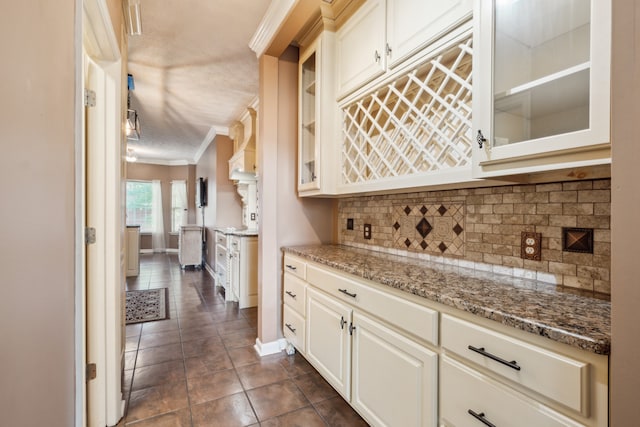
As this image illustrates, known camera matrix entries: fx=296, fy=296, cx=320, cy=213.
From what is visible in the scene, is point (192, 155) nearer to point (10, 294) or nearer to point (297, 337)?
point (297, 337)

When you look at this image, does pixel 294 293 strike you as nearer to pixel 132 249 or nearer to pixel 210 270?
pixel 210 270

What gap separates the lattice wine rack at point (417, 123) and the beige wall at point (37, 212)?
4.53 feet

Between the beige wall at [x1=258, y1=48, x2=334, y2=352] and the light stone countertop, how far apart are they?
89cm

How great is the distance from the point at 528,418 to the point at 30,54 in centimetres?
150

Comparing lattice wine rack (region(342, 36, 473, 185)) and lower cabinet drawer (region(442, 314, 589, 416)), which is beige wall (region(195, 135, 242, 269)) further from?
lower cabinet drawer (region(442, 314, 589, 416))

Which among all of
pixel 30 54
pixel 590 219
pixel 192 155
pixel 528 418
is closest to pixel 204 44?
pixel 30 54

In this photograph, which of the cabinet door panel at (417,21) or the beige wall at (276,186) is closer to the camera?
the cabinet door panel at (417,21)

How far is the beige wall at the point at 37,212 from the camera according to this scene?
0.52 meters

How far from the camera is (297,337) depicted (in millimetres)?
2229

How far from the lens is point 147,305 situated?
145 inches

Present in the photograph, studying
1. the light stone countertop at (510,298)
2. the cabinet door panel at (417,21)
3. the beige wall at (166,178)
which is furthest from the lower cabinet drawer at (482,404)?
the beige wall at (166,178)

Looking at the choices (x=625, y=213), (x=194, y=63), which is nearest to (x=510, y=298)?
(x=625, y=213)

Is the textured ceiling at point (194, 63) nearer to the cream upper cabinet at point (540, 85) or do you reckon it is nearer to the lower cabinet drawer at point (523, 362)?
the cream upper cabinet at point (540, 85)

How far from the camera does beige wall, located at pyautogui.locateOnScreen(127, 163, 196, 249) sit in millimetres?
8336
